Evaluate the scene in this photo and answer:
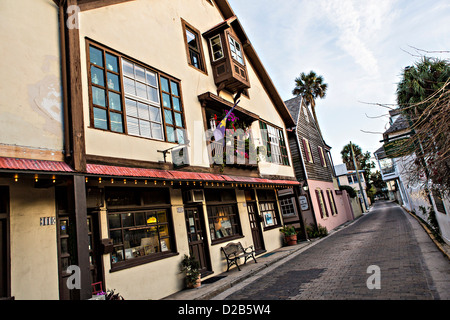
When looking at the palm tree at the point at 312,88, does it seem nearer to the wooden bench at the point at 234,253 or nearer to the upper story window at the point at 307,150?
the upper story window at the point at 307,150

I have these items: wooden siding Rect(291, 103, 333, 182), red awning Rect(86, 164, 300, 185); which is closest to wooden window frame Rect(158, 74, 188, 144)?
red awning Rect(86, 164, 300, 185)

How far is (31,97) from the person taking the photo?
5.21 metres

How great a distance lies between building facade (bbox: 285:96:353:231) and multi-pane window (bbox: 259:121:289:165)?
200 centimetres

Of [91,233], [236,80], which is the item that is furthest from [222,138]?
[91,233]

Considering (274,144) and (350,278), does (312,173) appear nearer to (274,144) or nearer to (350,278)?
(274,144)

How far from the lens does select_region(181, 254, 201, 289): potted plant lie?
7.61 metres

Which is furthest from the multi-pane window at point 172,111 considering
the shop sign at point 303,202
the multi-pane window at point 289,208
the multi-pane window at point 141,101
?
the multi-pane window at point 289,208

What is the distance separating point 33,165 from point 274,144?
42.4 feet

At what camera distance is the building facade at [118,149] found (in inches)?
196

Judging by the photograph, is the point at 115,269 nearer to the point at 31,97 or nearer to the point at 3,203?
the point at 3,203

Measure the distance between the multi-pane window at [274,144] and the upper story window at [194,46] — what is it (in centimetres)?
500

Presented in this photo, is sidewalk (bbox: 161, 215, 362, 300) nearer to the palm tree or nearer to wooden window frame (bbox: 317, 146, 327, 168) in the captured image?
wooden window frame (bbox: 317, 146, 327, 168)

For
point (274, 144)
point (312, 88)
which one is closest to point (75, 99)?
point (274, 144)

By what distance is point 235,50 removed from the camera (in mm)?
12773
